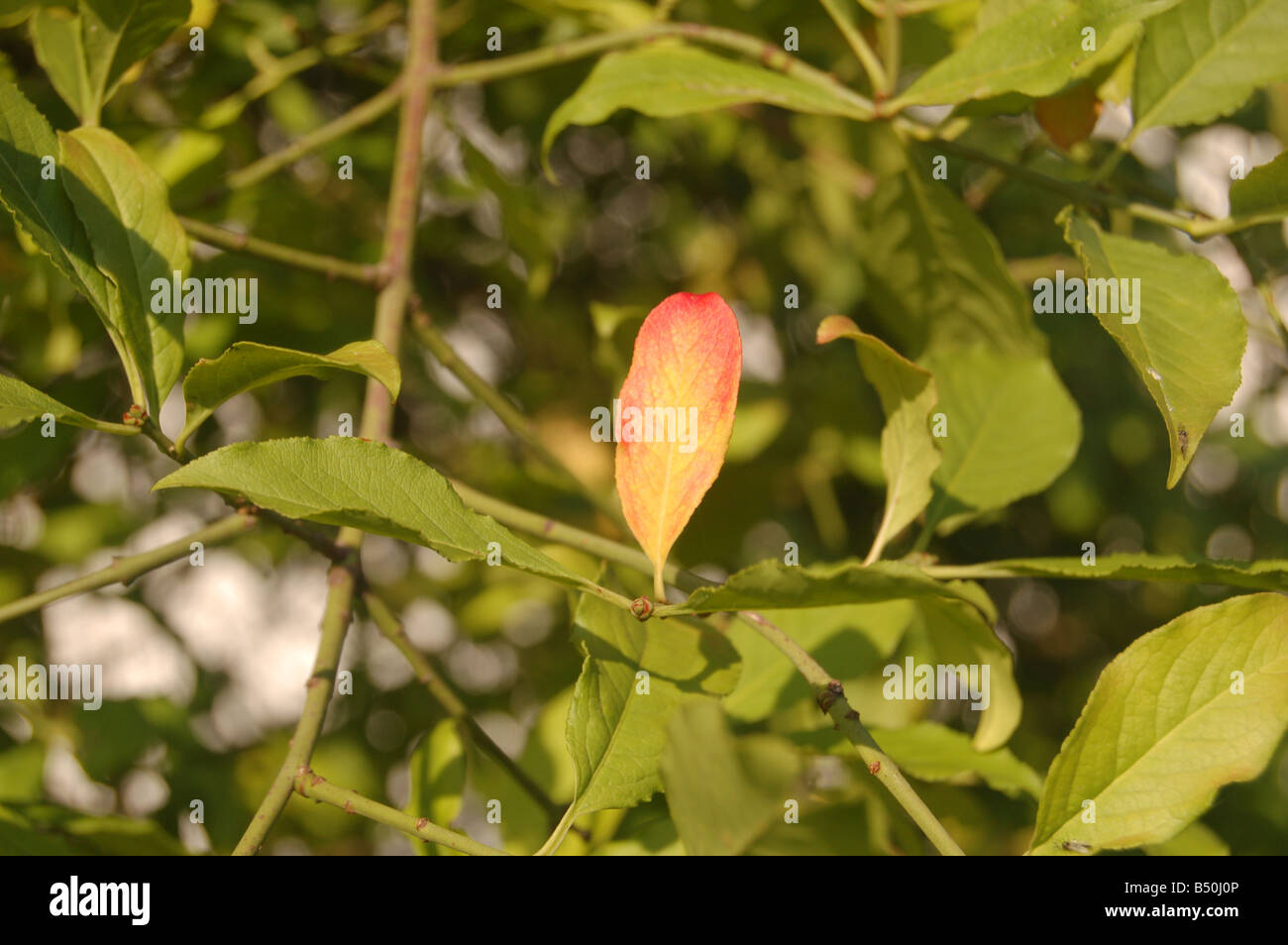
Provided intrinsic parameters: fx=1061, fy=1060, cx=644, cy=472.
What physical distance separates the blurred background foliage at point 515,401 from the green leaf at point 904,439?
0.29 meters

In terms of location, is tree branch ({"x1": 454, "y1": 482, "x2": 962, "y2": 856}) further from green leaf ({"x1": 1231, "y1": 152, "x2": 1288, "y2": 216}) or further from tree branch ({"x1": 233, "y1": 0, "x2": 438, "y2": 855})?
green leaf ({"x1": 1231, "y1": 152, "x2": 1288, "y2": 216})

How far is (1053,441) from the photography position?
3.03 feet

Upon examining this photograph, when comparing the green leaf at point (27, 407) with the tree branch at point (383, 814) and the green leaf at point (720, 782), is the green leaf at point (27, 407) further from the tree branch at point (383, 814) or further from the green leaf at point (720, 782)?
the green leaf at point (720, 782)

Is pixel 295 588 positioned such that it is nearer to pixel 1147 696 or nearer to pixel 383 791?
pixel 383 791

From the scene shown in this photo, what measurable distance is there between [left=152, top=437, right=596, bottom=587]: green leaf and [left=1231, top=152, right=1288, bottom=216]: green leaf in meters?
0.51

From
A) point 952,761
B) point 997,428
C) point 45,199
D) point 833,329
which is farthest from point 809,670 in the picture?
point 45,199

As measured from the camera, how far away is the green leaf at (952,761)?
0.82 m

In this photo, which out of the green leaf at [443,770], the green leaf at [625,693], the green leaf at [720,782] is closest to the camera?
the green leaf at [720,782]

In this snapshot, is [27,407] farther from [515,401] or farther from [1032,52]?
[515,401]

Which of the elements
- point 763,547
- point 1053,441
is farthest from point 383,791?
point 1053,441

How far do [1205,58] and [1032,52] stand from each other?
17 centimetres

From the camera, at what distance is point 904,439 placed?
2.46 feet

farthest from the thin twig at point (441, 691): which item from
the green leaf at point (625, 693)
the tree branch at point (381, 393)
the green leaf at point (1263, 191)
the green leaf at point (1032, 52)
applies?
the green leaf at point (1263, 191)
